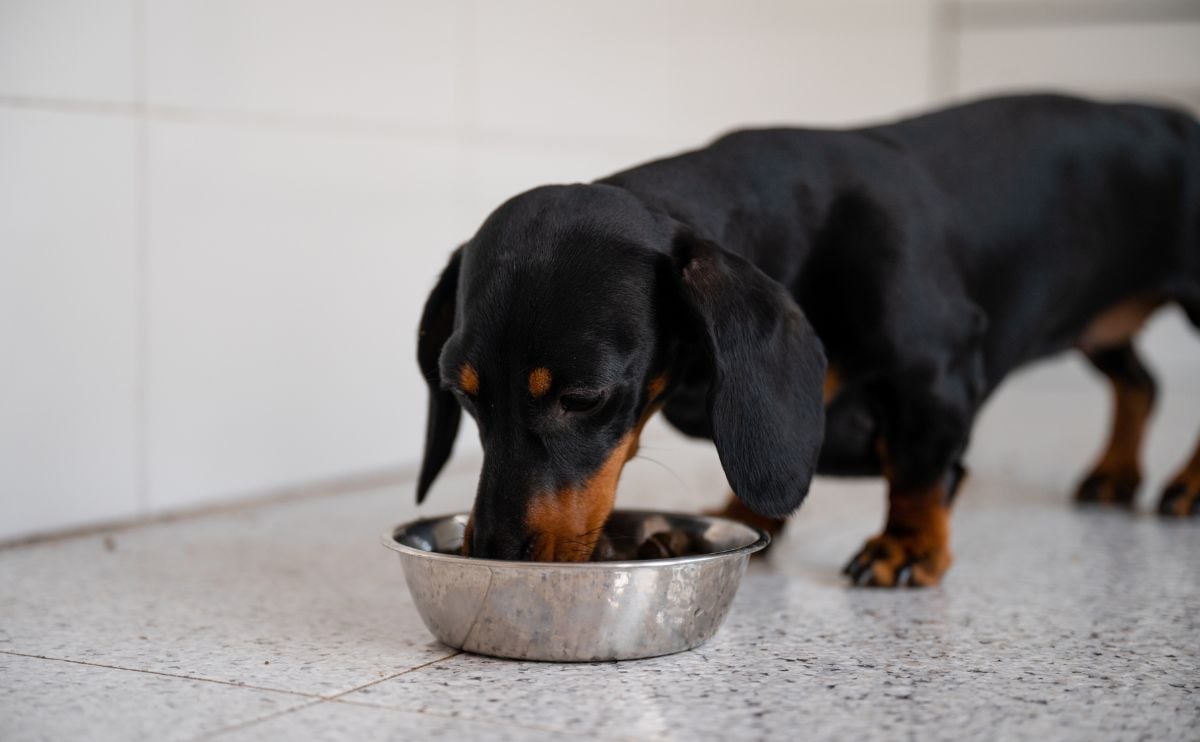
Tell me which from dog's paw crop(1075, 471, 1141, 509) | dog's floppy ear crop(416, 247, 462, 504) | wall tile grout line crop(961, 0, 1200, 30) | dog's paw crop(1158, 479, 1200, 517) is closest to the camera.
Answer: dog's floppy ear crop(416, 247, 462, 504)

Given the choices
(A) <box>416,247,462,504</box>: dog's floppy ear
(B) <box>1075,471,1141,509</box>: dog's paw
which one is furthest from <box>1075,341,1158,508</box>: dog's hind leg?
(A) <box>416,247,462,504</box>: dog's floppy ear

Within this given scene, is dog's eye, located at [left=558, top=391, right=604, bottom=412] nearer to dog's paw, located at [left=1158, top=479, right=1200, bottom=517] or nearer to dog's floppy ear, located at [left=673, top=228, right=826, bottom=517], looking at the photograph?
dog's floppy ear, located at [left=673, top=228, right=826, bottom=517]

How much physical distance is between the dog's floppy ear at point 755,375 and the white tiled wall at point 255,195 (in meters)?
1.31

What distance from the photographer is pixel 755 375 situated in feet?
6.08

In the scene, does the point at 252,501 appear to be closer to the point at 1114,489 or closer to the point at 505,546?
the point at 505,546

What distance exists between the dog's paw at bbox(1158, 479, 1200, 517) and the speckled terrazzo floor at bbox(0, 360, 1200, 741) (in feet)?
0.16

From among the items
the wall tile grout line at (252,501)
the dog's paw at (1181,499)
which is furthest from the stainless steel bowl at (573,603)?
the dog's paw at (1181,499)

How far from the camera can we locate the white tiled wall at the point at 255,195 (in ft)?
8.34

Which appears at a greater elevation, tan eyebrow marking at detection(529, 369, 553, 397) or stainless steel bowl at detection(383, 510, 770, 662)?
tan eyebrow marking at detection(529, 369, 553, 397)

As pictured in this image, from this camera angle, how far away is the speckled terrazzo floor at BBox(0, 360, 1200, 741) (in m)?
1.54

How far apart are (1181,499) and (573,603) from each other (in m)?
1.84

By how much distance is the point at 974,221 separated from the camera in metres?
2.55

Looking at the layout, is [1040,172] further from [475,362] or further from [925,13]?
[925,13]

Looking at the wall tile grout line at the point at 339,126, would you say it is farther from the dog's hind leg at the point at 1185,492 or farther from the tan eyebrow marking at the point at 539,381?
the dog's hind leg at the point at 1185,492
